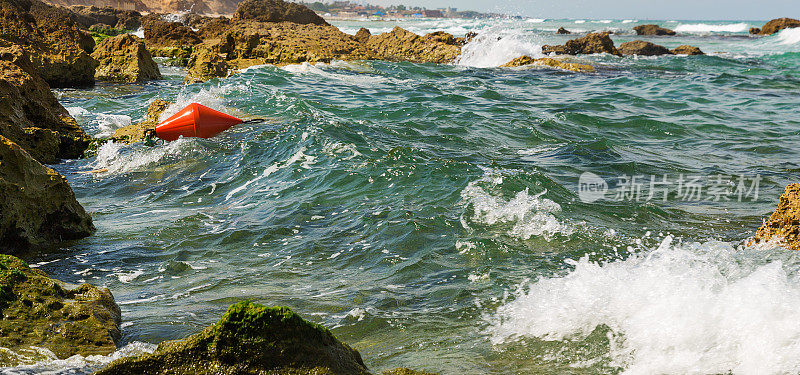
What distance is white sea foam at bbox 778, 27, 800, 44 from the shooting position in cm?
3428

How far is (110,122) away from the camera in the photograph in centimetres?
1044

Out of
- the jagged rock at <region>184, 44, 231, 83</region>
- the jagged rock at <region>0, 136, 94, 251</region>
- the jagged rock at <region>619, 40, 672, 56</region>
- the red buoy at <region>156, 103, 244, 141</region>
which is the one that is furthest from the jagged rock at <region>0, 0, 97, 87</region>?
the jagged rock at <region>619, 40, 672, 56</region>

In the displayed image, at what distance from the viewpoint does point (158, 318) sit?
3.71 meters

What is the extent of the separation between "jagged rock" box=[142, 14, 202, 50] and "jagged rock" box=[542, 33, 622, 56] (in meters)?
13.8

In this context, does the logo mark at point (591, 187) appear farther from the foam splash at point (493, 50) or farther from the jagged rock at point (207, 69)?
the foam splash at point (493, 50)

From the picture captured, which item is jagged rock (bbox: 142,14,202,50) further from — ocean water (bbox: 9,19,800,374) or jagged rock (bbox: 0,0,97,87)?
ocean water (bbox: 9,19,800,374)

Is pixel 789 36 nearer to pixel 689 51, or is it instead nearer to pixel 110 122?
pixel 689 51

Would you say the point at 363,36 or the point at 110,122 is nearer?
the point at 110,122

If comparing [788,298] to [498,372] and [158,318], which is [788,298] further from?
[158,318]

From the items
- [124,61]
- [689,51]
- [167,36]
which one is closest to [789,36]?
[689,51]

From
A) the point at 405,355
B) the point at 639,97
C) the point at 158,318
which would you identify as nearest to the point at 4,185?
the point at 158,318

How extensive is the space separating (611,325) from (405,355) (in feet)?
3.92

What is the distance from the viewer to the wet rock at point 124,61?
611 inches

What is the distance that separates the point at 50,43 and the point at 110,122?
4768mm
